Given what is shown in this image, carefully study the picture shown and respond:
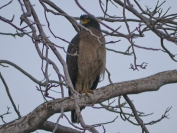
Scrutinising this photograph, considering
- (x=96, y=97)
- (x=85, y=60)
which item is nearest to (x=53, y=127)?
(x=96, y=97)

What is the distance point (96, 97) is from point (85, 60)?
1627 millimetres

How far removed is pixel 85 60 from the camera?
260 inches

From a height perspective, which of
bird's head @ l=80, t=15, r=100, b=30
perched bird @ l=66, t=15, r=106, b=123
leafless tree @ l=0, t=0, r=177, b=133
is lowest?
leafless tree @ l=0, t=0, r=177, b=133

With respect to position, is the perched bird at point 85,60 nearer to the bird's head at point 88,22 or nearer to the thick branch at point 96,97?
the bird's head at point 88,22

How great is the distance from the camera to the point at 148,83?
5094 millimetres

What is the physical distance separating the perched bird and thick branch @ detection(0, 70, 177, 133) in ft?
4.53

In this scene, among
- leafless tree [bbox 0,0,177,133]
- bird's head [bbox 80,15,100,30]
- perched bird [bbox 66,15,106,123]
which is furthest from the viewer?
bird's head [bbox 80,15,100,30]

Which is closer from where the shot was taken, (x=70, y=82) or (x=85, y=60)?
(x=70, y=82)

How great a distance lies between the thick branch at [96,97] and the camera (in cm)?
450

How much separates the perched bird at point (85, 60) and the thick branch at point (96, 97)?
4.53 feet

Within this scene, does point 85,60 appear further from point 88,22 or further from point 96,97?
point 96,97

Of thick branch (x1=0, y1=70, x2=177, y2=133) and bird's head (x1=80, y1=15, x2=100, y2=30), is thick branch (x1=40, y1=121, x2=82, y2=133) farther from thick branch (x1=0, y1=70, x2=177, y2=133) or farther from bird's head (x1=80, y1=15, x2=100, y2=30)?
bird's head (x1=80, y1=15, x2=100, y2=30)

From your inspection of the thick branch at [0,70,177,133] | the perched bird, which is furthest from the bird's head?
the thick branch at [0,70,177,133]

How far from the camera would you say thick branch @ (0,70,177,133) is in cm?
450
